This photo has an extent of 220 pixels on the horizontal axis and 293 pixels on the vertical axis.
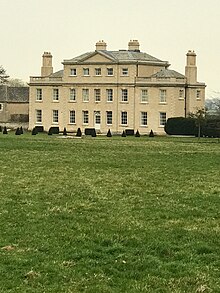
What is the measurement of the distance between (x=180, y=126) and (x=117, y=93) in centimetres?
1170

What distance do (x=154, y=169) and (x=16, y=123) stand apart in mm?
68034

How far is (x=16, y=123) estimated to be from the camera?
301 feet

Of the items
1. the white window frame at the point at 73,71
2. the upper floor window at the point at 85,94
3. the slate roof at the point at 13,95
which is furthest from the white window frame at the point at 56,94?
the slate roof at the point at 13,95

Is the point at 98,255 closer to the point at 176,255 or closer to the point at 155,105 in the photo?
the point at 176,255

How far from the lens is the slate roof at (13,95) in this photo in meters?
97.3

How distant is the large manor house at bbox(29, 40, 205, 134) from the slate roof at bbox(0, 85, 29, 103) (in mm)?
11793

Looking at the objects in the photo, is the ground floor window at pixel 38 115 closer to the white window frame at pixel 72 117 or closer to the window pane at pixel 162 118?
the white window frame at pixel 72 117

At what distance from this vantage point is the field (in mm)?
9234

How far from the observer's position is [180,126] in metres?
74.5

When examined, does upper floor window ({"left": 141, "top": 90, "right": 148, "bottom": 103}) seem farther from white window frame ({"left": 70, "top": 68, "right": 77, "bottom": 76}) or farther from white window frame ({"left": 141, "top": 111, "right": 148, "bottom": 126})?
white window frame ({"left": 70, "top": 68, "right": 77, "bottom": 76})

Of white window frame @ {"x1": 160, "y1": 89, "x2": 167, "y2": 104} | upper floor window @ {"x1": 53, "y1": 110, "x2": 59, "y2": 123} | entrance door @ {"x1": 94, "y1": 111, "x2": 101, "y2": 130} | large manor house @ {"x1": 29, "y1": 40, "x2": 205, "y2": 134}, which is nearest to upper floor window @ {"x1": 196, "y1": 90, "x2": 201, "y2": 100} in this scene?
large manor house @ {"x1": 29, "y1": 40, "x2": 205, "y2": 134}

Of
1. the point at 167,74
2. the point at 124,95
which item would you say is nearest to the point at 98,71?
the point at 124,95

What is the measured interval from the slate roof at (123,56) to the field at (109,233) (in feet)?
199

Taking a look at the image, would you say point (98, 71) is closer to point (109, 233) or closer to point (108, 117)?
point (108, 117)
